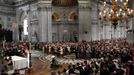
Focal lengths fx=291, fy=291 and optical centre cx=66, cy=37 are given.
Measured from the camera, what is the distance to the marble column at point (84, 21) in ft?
153

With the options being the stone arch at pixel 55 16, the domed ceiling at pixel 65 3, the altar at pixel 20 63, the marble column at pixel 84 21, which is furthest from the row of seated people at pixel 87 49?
the domed ceiling at pixel 65 3

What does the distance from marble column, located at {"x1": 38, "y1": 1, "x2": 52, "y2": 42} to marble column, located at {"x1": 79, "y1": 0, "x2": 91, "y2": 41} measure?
4.98 metres

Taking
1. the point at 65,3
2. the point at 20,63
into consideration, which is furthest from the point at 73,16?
the point at 20,63

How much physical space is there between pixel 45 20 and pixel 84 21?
6248 mm

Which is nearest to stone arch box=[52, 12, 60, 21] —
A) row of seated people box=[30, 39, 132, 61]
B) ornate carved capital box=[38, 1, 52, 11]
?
ornate carved capital box=[38, 1, 52, 11]

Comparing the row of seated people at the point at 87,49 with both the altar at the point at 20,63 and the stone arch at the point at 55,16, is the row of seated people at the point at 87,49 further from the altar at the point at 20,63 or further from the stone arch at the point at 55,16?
the stone arch at the point at 55,16

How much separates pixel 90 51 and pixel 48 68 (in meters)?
7.56

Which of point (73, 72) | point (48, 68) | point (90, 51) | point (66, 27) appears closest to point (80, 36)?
point (66, 27)

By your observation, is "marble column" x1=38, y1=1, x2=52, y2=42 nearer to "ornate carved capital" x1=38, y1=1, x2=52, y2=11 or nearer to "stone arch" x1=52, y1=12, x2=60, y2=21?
"ornate carved capital" x1=38, y1=1, x2=52, y2=11

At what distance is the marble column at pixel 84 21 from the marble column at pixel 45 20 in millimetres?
4977

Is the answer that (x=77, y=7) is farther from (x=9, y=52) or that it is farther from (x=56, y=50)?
(x=9, y=52)

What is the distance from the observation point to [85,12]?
46531 millimetres

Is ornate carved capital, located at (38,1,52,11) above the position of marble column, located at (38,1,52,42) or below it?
above

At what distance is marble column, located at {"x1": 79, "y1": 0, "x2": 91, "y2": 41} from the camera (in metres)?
46.6
